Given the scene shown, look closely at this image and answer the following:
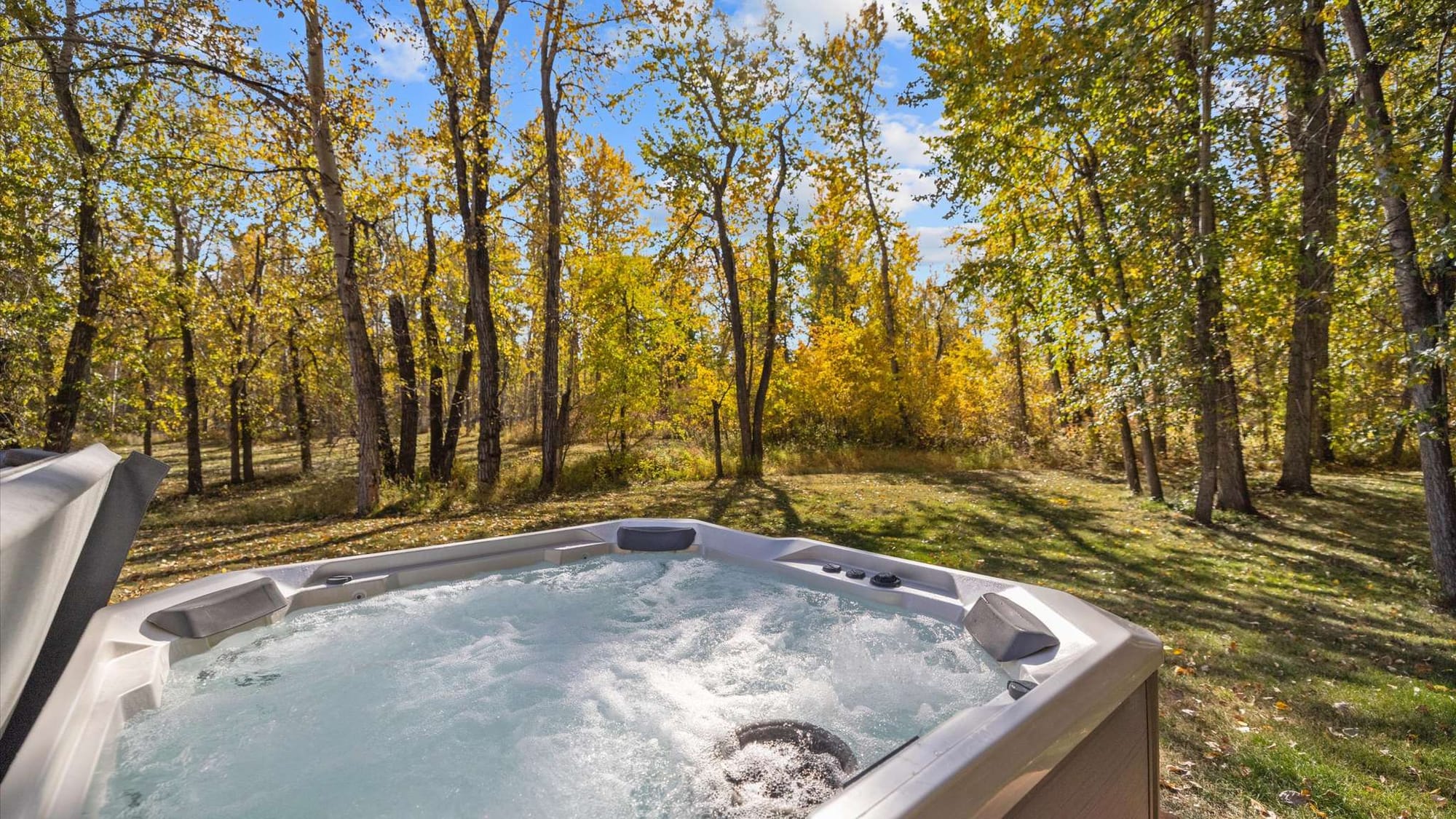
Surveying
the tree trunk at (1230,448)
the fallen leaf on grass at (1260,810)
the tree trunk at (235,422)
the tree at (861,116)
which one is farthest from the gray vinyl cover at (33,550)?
the tree trunk at (235,422)

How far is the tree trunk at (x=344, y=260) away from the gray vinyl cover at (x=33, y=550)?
4770 mm

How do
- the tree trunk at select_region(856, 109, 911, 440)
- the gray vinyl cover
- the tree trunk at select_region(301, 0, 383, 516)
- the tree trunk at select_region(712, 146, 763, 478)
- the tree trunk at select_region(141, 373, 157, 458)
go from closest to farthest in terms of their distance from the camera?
the gray vinyl cover, the tree trunk at select_region(301, 0, 383, 516), the tree trunk at select_region(141, 373, 157, 458), the tree trunk at select_region(712, 146, 763, 478), the tree trunk at select_region(856, 109, 911, 440)

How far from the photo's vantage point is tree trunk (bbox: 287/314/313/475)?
8992mm

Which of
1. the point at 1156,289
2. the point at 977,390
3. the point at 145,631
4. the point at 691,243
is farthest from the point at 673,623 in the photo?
the point at 977,390

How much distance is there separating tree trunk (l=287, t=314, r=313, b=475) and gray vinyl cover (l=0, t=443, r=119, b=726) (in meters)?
8.30

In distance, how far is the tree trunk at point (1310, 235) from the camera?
3883 millimetres

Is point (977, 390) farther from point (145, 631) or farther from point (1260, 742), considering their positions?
point (145, 631)

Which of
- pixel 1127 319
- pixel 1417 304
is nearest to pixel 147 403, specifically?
pixel 1127 319

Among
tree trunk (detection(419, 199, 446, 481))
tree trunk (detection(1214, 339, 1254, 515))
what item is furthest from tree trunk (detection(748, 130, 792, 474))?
tree trunk (detection(1214, 339, 1254, 515))

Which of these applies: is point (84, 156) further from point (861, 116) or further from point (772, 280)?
point (861, 116)

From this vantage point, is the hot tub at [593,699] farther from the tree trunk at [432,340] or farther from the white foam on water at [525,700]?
the tree trunk at [432,340]

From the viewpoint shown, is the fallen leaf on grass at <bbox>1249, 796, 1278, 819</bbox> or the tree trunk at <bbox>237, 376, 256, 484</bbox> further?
the tree trunk at <bbox>237, 376, 256, 484</bbox>

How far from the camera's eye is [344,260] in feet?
18.3

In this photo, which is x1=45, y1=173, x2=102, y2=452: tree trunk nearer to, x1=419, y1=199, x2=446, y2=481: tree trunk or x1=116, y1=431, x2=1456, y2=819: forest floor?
x1=116, y1=431, x2=1456, y2=819: forest floor
